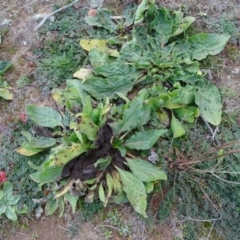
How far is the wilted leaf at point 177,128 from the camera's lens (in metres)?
2.98

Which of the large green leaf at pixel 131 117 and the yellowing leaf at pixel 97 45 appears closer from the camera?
the large green leaf at pixel 131 117

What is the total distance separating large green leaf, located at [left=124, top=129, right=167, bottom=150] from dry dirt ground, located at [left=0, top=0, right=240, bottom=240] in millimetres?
394

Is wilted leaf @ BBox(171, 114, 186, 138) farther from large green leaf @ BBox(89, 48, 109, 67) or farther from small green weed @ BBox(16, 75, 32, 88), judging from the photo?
small green weed @ BBox(16, 75, 32, 88)

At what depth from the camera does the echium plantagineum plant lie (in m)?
2.85

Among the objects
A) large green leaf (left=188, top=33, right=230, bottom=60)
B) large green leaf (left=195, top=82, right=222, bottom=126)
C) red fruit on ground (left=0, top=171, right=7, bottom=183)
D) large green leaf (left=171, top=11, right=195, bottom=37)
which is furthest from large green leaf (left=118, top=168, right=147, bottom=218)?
large green leaf (left=171, top=11, right=195, bottom=37)

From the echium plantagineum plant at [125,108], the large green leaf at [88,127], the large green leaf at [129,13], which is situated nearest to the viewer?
the large green leaf at [88,127]

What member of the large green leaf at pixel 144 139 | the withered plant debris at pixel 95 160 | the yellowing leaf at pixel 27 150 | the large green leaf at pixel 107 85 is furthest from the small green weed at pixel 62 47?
the large green leaf at pixel 144 139

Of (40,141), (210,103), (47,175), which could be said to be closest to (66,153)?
(47,175)

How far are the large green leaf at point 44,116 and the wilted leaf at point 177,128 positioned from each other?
32.2 inches

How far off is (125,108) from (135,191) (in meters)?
0.58

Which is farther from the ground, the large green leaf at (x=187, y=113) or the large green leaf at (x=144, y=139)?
the large green leaf at (x=144, y=139)

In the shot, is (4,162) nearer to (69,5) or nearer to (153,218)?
(153,218)

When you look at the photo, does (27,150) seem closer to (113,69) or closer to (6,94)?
(6,94)

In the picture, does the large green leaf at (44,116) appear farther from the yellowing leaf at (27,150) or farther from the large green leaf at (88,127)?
the large green leaf at (88,127)
